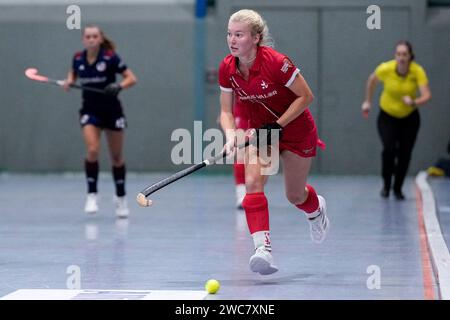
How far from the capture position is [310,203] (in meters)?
8.66

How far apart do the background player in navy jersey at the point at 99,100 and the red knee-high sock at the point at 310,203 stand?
3.81 meters

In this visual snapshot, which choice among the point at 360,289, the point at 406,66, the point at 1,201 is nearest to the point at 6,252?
the point at 360,289

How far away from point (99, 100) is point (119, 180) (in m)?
0.91

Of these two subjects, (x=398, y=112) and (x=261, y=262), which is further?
(x=398, y=112)

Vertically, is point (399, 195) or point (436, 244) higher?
point (436, 244)

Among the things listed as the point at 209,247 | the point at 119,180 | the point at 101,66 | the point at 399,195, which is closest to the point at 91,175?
the point at 119,180

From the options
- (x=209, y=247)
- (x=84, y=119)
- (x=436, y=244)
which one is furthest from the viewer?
(x=84, y=119)

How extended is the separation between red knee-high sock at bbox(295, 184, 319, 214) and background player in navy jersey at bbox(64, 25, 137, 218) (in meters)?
3.81

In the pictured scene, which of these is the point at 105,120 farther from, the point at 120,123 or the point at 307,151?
the point at 307,151

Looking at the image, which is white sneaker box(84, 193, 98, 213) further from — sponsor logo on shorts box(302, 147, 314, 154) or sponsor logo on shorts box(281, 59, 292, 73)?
sponsor logo on shorts box(281, 59, 292, 73)

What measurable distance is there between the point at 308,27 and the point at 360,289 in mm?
12136

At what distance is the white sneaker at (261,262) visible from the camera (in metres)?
7.50

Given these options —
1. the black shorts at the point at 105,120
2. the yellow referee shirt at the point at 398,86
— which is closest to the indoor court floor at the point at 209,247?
the black shorts at the point at 105,120

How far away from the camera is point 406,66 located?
14.1 metres
